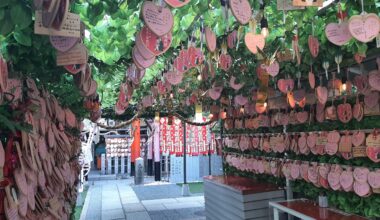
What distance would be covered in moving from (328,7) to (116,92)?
480cm

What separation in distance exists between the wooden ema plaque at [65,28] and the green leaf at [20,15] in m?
0.07

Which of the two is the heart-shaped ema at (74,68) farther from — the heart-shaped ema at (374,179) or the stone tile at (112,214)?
the stone tile at (112,214)

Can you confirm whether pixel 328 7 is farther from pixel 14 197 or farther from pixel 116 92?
pixel 116 92

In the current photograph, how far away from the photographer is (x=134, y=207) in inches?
342

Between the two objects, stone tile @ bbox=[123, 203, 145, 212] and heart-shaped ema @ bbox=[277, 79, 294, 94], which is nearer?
heart-shaped ema @ bbox=[277, 79, 294, 94]

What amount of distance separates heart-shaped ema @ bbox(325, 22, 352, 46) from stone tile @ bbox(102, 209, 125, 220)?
656 cm

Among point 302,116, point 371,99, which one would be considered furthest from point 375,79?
point 302,116

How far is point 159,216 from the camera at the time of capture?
7.57m

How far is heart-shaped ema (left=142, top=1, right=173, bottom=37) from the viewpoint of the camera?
143 centimetres

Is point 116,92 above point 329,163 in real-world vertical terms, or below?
above

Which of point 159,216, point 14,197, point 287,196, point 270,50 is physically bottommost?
point 159,216

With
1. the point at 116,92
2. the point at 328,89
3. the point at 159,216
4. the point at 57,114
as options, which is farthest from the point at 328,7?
the point at 159,216

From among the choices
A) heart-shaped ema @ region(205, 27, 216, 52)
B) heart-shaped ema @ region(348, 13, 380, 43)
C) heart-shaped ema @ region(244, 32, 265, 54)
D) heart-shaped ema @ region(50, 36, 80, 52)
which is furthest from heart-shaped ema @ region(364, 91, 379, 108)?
heart-shaped ema @ region(50, 36, 80, 52)

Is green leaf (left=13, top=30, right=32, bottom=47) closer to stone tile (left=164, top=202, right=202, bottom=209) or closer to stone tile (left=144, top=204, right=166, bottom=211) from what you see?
stone tile (left=144, top=204, right=166, bottom=211)
